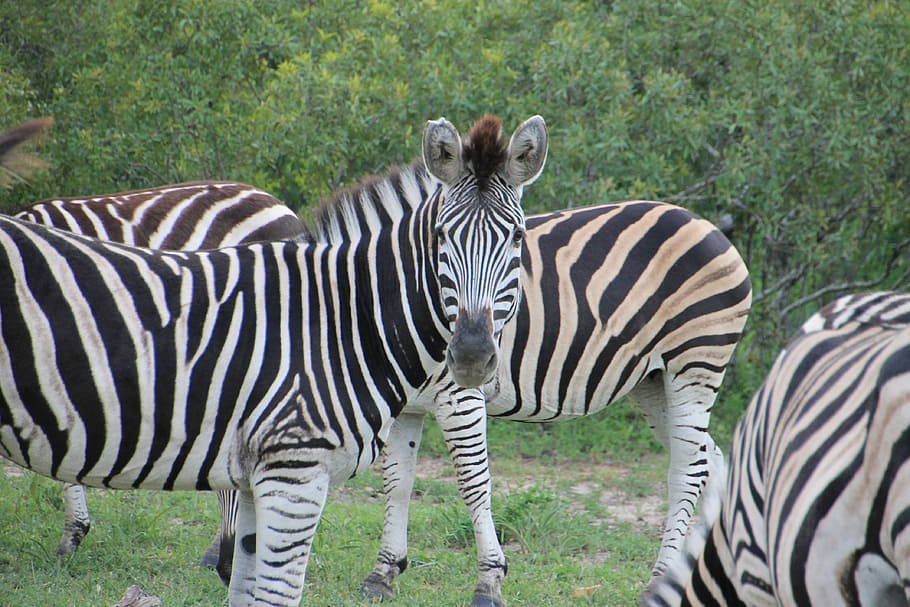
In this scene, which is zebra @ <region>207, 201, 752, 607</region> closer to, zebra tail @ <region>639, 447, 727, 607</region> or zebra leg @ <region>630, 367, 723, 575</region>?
zebra leg @ <region>630, 367, 723, 575</region>

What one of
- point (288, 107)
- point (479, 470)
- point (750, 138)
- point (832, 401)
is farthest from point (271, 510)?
point (750, 138)

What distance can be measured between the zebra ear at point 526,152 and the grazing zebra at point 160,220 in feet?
5.76

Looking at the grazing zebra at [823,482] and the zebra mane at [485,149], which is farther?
the zebra mane at [485,149]

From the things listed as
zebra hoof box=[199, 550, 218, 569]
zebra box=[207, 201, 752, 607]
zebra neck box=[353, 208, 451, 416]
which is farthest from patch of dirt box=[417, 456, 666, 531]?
zebra neck box=[353, 208, 451, 416]

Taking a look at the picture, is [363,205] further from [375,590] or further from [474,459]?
[375,590]

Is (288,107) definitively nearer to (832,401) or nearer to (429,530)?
(429,530)

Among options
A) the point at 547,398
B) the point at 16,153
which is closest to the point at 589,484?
the point at 547,398

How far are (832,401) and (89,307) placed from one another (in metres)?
2.74

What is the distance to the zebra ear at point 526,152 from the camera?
3.91 metres

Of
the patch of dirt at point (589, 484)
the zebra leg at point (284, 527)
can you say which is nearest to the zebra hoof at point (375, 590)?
the zebra leg at point (284, 527)

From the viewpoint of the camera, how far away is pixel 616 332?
561 centimetres

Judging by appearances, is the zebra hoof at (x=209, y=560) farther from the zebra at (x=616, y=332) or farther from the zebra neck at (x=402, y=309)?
the zebra neck at (x=402, y=309)

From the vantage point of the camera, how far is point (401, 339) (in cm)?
387

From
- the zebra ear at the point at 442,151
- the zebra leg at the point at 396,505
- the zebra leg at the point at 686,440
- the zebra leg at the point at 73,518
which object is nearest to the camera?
the zebra ear at the point at 442,151
